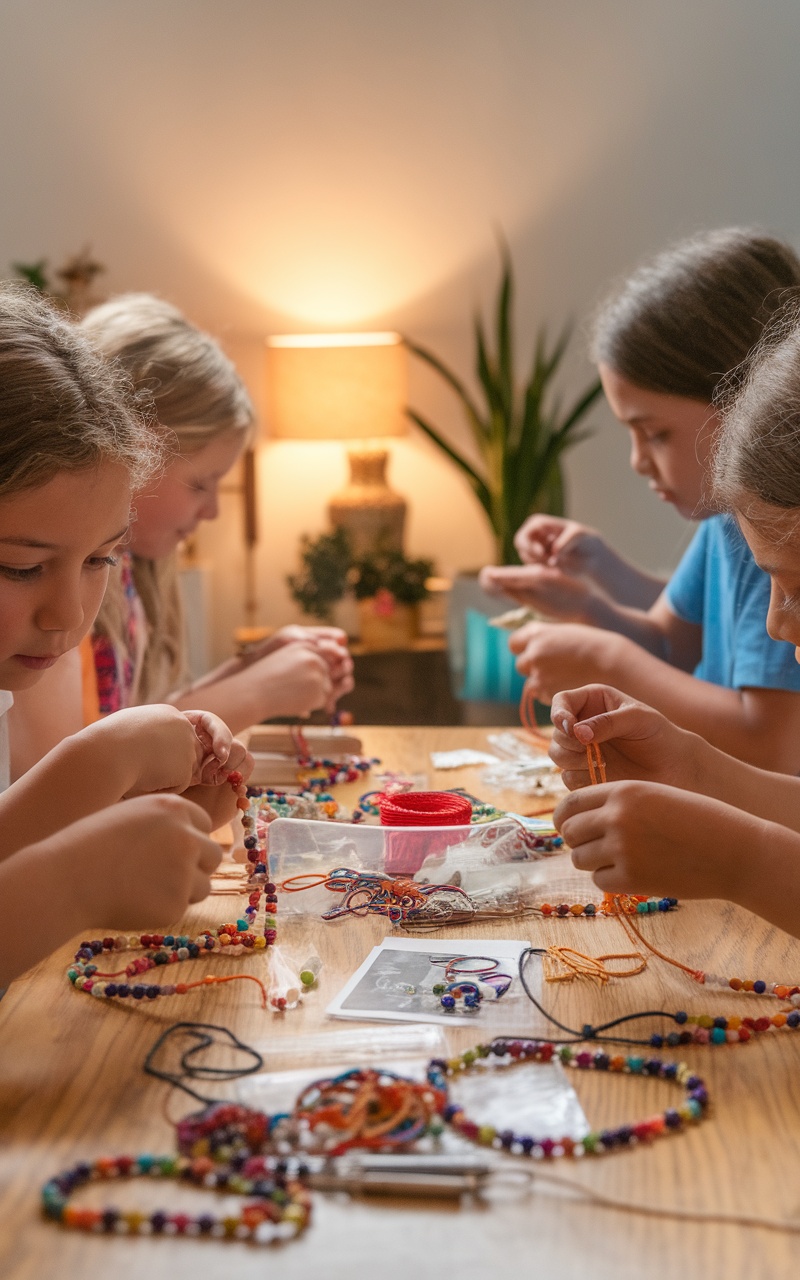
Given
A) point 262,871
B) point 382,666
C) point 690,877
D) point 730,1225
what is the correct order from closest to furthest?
point 730,1225 < point 690,877 < point 262,871 < point 382,666

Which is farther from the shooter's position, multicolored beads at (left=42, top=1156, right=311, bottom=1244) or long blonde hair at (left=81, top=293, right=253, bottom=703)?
long blonde hair at (left=81, top=293, right=253, bottom=703)

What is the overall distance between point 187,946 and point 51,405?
0.51 meters

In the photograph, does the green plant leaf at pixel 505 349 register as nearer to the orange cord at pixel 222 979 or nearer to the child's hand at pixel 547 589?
the child's hand at pixel 547 589

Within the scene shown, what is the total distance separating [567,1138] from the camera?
0.73m

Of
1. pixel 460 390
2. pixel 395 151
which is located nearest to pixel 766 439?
pixel 460 390

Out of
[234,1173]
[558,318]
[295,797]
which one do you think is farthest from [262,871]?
[558,318]

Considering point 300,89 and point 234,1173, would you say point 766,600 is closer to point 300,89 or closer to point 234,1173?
point 234,1173

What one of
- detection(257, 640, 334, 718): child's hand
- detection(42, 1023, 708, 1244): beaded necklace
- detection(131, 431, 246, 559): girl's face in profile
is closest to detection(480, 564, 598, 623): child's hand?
detection(257, 640, 334, 718): child's hand

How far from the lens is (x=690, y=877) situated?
98cm

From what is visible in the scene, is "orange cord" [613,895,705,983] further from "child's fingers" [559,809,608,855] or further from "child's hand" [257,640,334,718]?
"child's hand" [257,640,334,718]

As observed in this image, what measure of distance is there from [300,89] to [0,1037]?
3.50 m

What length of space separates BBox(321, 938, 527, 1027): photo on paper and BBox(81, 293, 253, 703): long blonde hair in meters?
0.85

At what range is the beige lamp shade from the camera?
11.6ft

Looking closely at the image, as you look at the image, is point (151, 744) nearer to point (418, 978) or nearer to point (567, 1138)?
point (418, 978)
